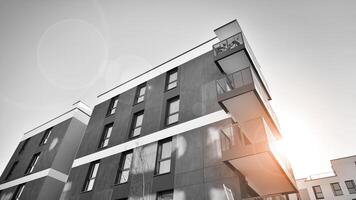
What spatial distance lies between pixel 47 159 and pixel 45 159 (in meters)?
0.35

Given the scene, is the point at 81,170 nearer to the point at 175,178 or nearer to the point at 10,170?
the point at 175,178

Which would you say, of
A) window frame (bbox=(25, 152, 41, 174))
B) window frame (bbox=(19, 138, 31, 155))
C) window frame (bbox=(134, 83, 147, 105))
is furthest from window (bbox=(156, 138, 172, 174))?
window frame (bbox=(19, 138, 31, 155))

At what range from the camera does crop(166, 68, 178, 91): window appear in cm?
1537

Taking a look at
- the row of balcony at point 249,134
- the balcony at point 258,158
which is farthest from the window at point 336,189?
the balcony at point 258,158

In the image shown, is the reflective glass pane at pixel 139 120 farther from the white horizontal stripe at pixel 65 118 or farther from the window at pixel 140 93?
the white horizontal stripe at pixel 65 118

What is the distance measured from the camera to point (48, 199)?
1598 cm

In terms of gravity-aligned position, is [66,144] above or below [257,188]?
above

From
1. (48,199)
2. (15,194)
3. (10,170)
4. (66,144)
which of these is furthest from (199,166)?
(10,170)

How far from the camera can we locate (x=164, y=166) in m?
11.5

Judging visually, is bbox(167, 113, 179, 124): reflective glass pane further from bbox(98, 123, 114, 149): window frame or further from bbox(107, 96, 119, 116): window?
bbox(107, 96, 119, 116): window

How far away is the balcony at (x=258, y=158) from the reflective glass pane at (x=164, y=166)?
3.58m

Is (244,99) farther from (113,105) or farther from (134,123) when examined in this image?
(113,105)

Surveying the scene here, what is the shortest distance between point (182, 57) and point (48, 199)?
14575 millimetres

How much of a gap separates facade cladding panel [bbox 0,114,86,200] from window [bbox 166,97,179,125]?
10804 mm
